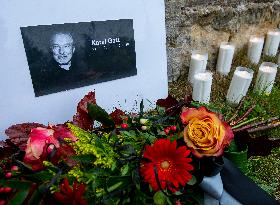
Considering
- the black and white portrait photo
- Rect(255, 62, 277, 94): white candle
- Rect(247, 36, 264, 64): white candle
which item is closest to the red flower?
the black and white portrait photo

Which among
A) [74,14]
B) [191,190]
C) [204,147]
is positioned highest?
[74,14]

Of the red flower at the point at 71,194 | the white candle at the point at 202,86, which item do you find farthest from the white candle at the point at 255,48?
the red flower at the point at 71,194

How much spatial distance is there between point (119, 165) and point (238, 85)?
826 millimetres

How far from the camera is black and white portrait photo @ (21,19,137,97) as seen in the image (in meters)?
0.94

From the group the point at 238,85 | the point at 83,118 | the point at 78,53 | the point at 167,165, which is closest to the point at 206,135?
the point at 167,165

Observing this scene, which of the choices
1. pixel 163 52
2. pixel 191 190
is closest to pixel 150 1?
pixel 163 52

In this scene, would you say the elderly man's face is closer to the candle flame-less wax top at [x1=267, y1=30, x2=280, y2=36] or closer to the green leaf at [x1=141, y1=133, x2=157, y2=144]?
the green leaf at [x1=141, y1=133, x2=157, y2=144]

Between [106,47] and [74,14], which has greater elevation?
[74,14]

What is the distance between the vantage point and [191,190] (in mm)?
766

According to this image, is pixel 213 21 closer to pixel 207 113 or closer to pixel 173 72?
pixel 173 72

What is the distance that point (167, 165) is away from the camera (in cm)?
70

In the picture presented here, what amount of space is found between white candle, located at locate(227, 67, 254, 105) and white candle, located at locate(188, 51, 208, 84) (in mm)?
139

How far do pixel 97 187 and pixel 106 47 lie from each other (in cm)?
49

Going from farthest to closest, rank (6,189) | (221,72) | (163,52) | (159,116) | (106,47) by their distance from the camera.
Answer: (221,72)
(163,52)
(106,47)
(159,116)
(6,189)
